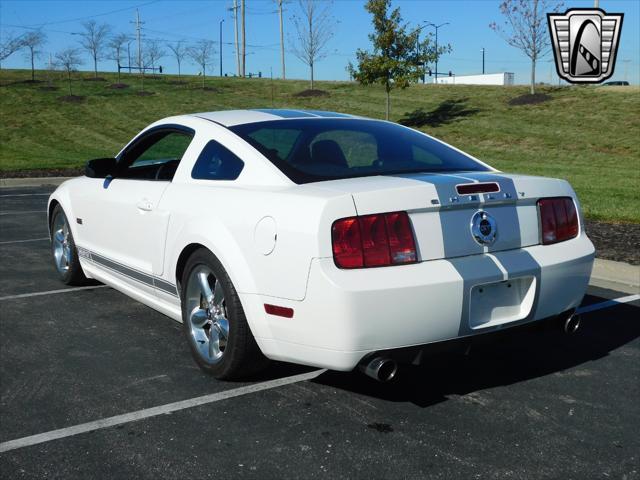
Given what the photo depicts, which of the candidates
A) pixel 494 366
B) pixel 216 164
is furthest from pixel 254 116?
pixel 494 366

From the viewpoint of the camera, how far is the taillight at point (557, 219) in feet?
13.3

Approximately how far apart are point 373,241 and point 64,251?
4.08 metres

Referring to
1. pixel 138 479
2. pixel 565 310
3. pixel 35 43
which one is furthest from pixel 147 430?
pixel 35 43

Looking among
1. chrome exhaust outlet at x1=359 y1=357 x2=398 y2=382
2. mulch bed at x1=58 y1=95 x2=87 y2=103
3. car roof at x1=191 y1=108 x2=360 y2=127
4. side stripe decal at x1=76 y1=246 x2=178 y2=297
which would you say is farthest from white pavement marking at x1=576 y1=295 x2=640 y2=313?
mulch bed at x1=58 y1=95 x2=87 y2=103

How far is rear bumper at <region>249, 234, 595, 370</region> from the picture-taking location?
3412mm

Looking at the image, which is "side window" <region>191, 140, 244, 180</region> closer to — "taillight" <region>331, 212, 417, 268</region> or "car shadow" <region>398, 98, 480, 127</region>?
"taillight" <region>331, 212, 417, 268</region>

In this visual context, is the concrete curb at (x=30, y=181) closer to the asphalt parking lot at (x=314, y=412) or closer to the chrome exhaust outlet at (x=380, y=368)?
the asphalt parking lot at (x=314, y=412)

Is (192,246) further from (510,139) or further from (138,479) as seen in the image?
(510,139)

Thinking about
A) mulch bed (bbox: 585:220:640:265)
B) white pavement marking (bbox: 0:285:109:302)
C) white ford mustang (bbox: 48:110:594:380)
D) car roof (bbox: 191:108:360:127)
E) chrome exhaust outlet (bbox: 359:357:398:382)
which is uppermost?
car roof (bbox: 191:108:360:127)

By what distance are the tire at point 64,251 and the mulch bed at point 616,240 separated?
4996mm

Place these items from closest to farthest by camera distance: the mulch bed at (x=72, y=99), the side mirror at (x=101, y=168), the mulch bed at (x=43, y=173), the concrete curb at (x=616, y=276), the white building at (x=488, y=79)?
the side mirror at (x=101, y=168)
the concrete curb at (x=616, y=276)
the mulch bed at (x=43, y=173)
the mulch bed at (x=72, y=99)
the white building at (x=488, y=79)

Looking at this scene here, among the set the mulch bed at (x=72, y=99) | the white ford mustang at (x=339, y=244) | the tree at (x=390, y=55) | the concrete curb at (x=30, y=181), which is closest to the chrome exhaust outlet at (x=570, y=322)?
the white ford mustang at (x=339, y=244)

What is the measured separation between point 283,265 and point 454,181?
3.21 ft

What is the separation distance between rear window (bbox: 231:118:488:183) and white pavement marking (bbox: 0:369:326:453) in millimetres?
1197
